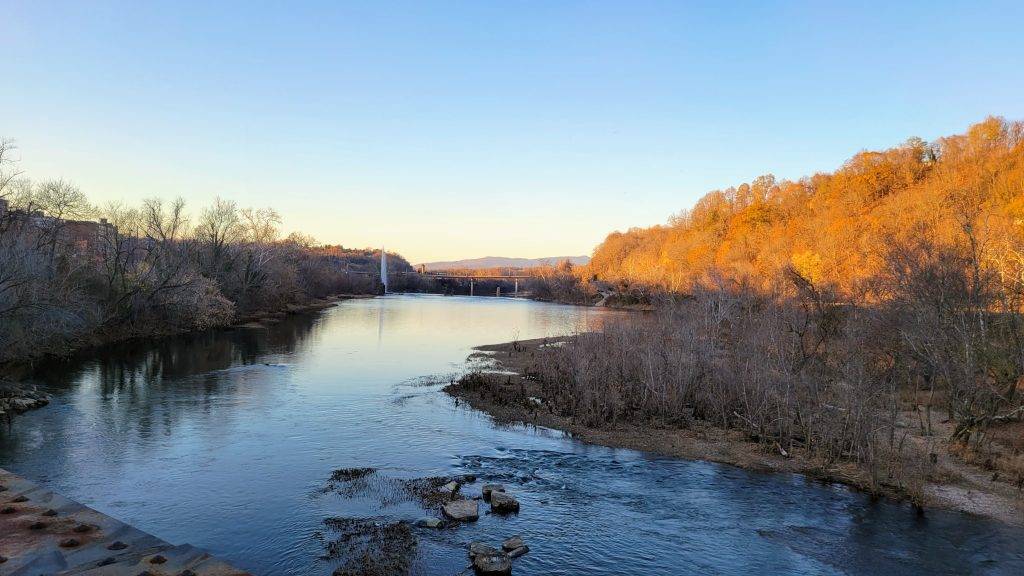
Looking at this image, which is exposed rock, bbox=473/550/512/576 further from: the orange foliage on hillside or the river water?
the orange foliage on hillside

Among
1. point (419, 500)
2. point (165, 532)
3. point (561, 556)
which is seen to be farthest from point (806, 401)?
point (165, 532)

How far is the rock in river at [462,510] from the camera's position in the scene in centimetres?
1298

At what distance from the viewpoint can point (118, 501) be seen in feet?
44.4

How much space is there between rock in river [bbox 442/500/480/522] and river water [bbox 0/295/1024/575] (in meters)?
0.36

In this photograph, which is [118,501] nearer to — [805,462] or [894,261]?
[805,462]

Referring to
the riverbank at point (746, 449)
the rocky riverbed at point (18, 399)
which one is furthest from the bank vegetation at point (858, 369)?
the rocky riverbed at point (18, 399)

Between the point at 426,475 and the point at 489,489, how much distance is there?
238 cm

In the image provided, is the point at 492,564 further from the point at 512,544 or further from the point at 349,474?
the point at 349,474

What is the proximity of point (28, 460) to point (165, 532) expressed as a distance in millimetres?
7089

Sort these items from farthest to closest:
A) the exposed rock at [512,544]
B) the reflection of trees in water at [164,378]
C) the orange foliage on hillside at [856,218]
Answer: the orange foliage on hillside at [856,218], the reflection of trees in water at [164,378], the exposed rock at [512,544]

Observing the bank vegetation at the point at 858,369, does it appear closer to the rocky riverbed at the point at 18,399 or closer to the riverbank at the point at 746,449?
the riverbank at the point at 746,449

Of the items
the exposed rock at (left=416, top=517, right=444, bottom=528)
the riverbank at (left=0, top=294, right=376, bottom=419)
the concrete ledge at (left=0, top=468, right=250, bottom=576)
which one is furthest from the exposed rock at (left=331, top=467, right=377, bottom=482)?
the riverbank at (left=0, top=294, right=376, bottom=419)

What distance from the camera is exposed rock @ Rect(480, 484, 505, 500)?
563 inches

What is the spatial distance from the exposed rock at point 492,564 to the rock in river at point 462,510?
1858mm
